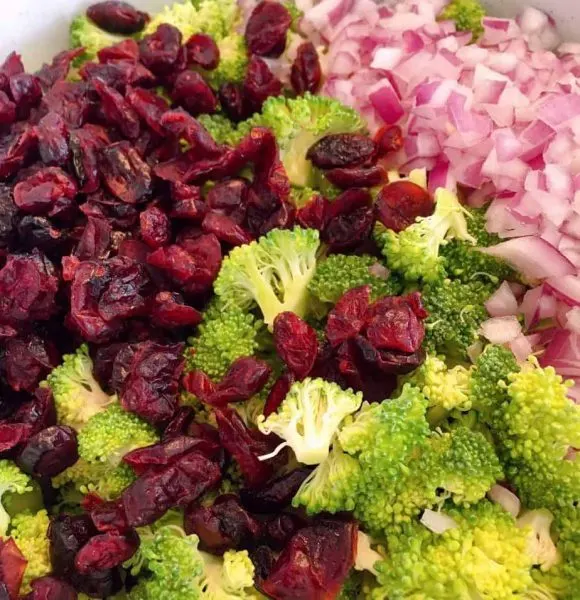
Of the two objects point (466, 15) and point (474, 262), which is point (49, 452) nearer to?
point (474, 262)

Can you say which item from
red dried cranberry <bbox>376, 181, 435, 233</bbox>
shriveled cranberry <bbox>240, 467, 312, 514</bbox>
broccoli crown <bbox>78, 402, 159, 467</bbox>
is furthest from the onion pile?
broccoli crown <bbox>78, 402, 159, 467</bbox>

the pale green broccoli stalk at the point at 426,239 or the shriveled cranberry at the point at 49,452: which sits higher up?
the pale green broccoli stalk at the point at 426,239

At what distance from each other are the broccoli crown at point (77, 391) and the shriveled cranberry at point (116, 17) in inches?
45.7

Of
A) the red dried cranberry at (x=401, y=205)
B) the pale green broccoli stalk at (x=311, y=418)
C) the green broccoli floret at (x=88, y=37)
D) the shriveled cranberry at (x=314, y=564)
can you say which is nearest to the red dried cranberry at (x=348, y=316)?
the pale green broccoli stalk at (x=311, y=418)

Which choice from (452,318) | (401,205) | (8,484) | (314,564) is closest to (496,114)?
(401,205)

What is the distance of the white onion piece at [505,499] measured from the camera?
4.90 feet

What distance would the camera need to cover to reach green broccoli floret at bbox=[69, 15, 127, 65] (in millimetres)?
2318

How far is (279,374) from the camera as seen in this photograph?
1.71m

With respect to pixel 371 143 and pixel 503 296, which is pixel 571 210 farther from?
pixel 371 143

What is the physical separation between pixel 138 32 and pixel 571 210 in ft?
5.00

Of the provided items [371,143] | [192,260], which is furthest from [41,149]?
[371,143]

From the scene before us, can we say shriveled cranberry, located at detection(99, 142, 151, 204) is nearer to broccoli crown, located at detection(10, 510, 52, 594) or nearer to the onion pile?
the onion pile

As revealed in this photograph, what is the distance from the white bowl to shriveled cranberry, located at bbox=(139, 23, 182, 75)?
302 mm

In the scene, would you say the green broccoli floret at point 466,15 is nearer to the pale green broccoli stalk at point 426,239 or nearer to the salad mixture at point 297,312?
the salad mixture at point 297,312
